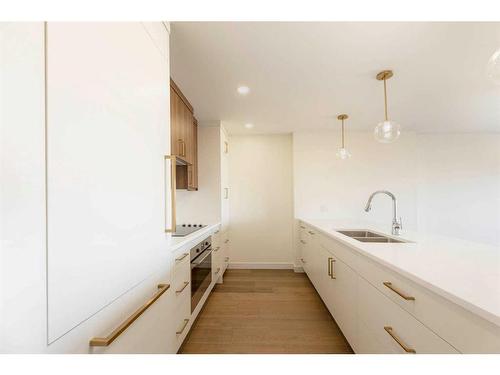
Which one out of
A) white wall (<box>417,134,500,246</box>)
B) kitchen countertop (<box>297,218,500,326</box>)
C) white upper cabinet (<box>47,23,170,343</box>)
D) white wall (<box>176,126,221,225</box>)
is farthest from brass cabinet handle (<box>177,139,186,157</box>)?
white wall (<box>417,134,500,246</box>)

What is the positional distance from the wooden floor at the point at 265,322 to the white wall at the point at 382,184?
143 cm

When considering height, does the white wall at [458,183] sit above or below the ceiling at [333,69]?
below

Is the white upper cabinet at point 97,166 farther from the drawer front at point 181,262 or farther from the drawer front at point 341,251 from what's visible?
the drawer front at point 341,251

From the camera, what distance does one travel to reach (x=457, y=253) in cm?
120

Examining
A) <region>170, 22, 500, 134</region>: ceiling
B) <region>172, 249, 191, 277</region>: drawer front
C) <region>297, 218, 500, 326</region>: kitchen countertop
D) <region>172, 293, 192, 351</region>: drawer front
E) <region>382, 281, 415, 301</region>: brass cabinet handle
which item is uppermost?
<region>170, 22, 500, 134</region>: ceiling

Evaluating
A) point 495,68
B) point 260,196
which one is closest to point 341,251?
point 495,68

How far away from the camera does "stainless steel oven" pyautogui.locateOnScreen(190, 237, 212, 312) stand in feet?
6.48

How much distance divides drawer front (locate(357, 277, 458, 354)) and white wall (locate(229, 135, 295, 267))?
2.51 m

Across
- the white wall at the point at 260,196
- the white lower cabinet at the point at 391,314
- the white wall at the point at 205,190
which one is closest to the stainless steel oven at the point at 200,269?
the white wall at the point at 205,190

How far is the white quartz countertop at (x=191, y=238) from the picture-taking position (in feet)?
4.72

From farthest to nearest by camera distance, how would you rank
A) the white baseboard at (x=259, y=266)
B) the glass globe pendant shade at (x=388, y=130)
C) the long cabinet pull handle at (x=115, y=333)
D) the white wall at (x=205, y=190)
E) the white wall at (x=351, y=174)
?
the white baseboard at (x=259, y=266)
the white wall at (x=351, y=174)
the white wall at (x=205, y=190)
the glass globe pendant shade at (x=388, y=130)
the long cabinet pull handle at (x=115, y=333)

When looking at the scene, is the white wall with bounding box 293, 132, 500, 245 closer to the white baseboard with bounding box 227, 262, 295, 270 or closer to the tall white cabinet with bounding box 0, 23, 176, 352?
the white baseboard with bounding box 227, 262, 295, 270
